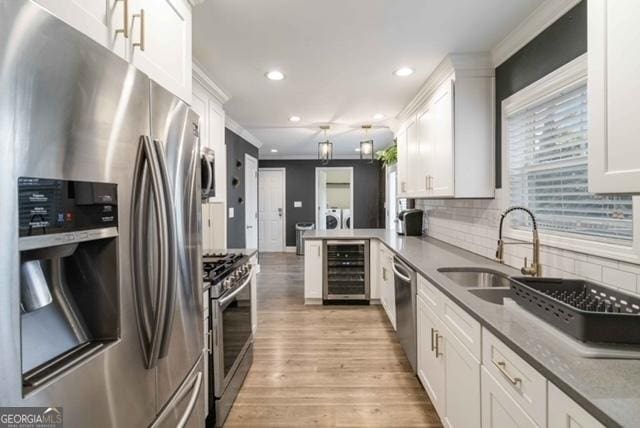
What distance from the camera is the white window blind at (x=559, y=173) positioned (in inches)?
62.6

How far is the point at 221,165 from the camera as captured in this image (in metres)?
3.11

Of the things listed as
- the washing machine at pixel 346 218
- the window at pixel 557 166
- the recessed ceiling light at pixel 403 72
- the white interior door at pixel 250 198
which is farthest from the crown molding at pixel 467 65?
the washing machine at pixel 346 218

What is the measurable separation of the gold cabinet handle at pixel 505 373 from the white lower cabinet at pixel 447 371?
0.59 ft

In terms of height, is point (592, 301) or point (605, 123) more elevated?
point (605, 123)

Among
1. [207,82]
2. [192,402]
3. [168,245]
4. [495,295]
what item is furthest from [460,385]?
[207,82]

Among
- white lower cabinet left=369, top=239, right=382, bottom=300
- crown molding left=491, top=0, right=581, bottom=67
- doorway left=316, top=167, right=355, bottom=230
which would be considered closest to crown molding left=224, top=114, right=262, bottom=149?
doorway left=316, top=167, right=355, bottom=230

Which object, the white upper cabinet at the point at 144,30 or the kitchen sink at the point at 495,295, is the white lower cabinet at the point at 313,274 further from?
the white upper cabinet at the point at 144,30

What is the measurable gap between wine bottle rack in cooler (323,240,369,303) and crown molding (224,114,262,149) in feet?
7.35

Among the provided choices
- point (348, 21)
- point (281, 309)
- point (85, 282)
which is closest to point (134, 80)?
point (85, 282)

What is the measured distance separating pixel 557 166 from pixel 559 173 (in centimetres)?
4

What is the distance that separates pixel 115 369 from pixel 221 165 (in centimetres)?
243

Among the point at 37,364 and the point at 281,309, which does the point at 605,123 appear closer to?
the point at 37,364

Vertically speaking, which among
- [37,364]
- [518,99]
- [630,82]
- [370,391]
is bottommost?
[370,391]

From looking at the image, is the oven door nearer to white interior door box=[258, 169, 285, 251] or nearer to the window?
the window
